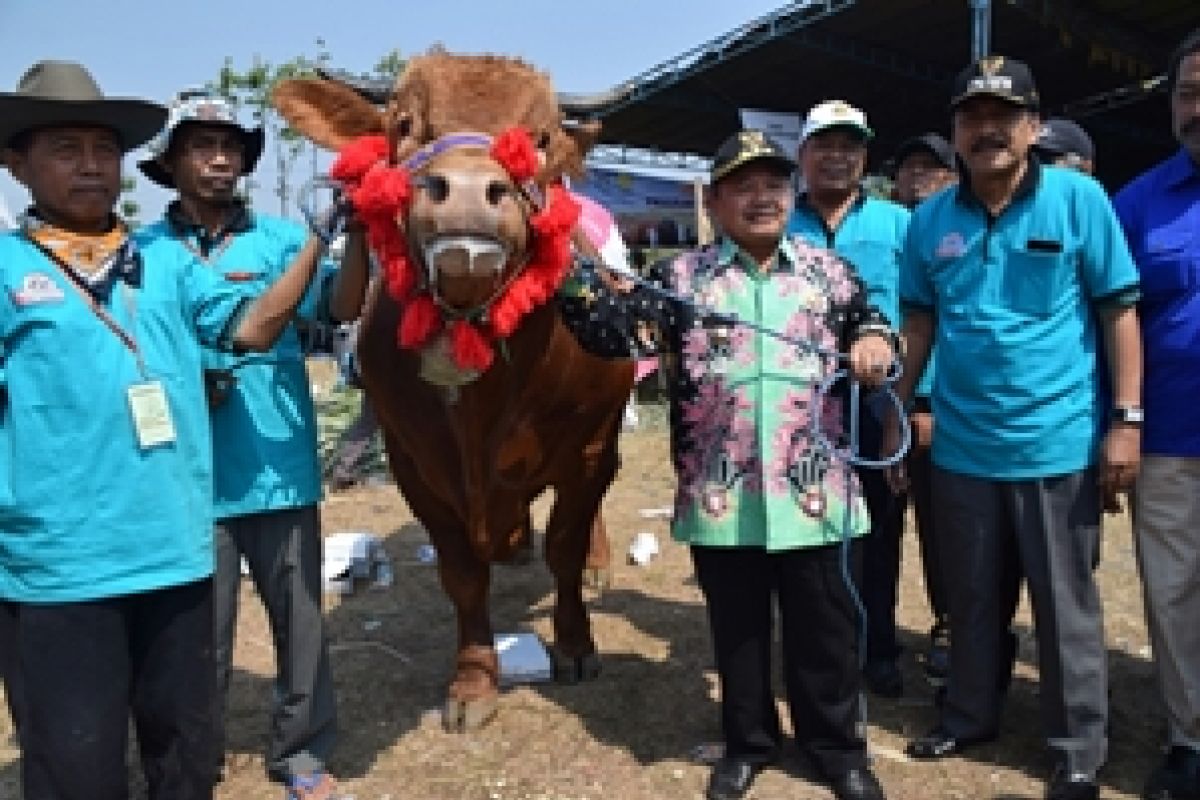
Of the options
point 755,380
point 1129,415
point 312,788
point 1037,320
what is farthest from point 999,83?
point 312,788

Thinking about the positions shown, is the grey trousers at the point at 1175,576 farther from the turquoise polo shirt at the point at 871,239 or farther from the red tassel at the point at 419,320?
the red tassel at the point at 419,320

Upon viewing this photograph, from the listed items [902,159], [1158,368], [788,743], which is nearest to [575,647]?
[788,743]

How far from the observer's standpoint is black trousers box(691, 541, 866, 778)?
305 centimetres

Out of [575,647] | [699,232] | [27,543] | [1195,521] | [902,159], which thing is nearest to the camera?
[27,543]

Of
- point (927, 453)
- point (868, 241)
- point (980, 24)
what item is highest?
point (980, 24)

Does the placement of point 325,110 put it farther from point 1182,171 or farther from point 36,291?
point 1182,171

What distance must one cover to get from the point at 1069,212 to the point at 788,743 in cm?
206

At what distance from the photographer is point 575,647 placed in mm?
4266

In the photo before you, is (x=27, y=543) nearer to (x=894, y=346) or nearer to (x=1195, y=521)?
(x=894, y=346)

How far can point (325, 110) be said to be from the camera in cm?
338

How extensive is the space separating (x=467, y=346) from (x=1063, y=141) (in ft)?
10.6

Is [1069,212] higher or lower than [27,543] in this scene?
higher

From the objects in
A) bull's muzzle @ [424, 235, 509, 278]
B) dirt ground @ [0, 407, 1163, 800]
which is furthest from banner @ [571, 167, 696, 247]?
bull's muzzle @ [424, 235, 509, 278]

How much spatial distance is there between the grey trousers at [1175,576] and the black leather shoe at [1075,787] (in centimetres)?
32
